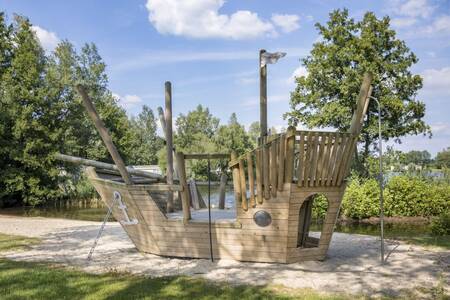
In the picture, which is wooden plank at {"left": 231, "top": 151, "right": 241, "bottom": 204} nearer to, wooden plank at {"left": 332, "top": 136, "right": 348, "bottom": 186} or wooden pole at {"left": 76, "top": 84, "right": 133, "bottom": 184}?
wooden plank at {"left": 332, "top": 136, "right": 348, "bottom": 186}

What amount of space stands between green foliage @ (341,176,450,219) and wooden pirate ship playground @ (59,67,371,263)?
37.0ft

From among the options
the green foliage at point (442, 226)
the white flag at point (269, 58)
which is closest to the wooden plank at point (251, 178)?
the white flag at point (269, 58)

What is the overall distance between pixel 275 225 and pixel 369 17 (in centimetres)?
2163

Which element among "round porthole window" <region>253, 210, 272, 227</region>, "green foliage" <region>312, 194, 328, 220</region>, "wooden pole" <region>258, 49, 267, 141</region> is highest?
"wooden pole" <region>258, 49, 267, 141</region>

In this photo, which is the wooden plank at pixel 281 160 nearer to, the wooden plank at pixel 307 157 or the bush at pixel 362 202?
the wooden plank at pixel 307 157

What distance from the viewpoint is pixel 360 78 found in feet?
78.7

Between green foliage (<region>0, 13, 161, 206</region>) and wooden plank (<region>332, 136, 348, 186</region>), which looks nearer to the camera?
wooden plank (<region>332, 136, 348, 186</region>)

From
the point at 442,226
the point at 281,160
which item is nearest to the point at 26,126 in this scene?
the point at 281,160

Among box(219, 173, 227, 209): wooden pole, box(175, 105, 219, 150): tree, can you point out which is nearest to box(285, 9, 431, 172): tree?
box(219, 173, 227, 209): wooden pole

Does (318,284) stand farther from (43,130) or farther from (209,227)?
(43,130)

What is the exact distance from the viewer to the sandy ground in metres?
6.39

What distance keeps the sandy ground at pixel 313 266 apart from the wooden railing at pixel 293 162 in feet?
4.37

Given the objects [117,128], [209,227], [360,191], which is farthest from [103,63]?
[209,227]

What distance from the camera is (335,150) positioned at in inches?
286
